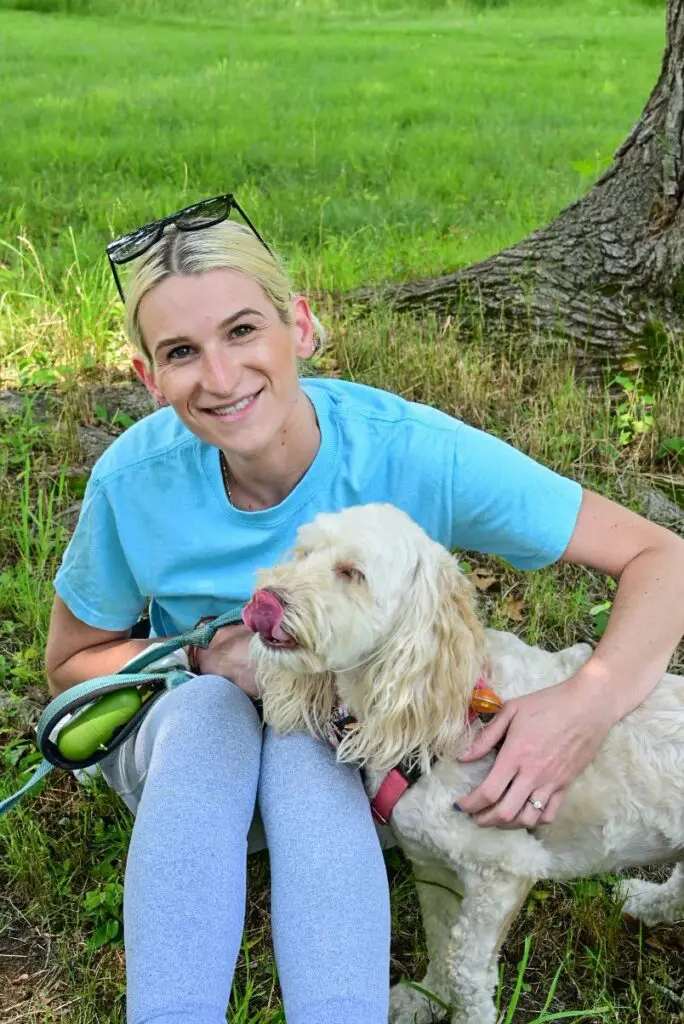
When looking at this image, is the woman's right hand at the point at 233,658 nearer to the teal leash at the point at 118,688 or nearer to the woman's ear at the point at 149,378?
the teal leash at the point at 118,688

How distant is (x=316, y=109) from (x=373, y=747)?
353 inches

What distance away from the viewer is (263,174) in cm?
777

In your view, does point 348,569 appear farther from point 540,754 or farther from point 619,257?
point 619,257

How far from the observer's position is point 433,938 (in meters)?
2.36

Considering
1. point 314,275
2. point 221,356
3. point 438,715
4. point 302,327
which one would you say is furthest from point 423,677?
point 314,275

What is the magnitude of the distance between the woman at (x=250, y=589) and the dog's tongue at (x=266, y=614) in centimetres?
31

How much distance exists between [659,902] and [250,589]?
4.64 ft

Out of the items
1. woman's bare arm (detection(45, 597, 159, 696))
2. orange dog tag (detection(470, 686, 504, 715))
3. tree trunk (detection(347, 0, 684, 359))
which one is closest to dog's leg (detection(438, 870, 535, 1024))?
orange dog tag (detection(470, 686, 504, 715))

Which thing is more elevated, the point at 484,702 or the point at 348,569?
the point at 348,569

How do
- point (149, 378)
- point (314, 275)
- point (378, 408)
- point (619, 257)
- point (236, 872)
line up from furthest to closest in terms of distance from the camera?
point (314, 275) < point (619, 257) < point (378, 408) < point (149, 378) < point (236, 872)

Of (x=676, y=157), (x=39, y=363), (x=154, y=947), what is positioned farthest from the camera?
(x=39, y=363)

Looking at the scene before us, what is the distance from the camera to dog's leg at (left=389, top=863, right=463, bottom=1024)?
7.59 ft

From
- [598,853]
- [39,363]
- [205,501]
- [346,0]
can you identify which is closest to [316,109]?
[39,363]

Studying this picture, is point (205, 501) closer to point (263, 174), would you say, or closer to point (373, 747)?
point (373, 747)
